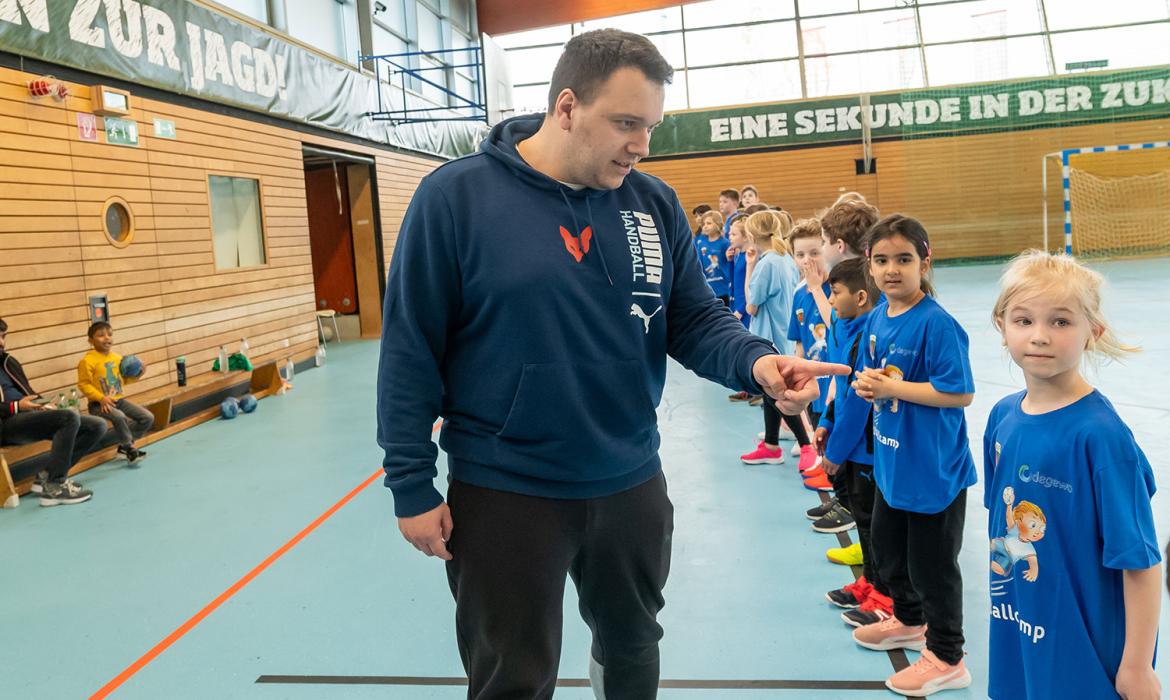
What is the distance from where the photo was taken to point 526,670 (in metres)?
1.77

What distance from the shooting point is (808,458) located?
16.5ft

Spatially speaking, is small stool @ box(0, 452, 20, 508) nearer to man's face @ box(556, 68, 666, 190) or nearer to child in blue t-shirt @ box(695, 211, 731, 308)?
man's face @ box(556, 68, 666, 190)

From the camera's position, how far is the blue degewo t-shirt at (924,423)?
8.01 feet

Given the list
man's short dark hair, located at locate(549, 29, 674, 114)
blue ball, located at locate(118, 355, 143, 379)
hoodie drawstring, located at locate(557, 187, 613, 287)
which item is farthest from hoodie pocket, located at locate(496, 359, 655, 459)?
blue ball, located at locate(118, 355, 143, 379)

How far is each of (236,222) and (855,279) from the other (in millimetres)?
7973

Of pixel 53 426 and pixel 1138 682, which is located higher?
pixel 53 426

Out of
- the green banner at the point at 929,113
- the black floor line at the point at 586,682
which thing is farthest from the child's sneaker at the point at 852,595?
the green banner at the point at 929,113

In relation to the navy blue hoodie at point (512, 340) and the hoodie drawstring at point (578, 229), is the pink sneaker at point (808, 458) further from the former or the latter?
the hoodie drawstring at point (578, 229)

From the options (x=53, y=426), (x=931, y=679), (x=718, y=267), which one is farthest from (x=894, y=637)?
(x=718, y=267)

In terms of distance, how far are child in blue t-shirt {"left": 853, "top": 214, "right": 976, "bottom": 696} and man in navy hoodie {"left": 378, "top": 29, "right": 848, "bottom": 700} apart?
88 cm

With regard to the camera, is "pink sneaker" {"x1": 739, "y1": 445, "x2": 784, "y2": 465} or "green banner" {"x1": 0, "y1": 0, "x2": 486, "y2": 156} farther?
"green banner" {"x1": 0, "y1": 0, "x2": 486, "y2": 156}

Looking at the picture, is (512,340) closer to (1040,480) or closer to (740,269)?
(1040,480)

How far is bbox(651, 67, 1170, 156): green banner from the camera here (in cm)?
1748

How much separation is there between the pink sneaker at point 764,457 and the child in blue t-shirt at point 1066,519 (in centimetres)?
348
